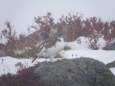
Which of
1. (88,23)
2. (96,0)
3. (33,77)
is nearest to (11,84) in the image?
(33,77)

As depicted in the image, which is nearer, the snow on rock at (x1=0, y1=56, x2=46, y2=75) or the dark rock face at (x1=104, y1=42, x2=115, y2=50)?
the snow on rock at (x1=0, y1=56, x2=46, y2=75)

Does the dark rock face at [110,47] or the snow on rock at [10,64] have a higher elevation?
the dark rock face at [110,47]

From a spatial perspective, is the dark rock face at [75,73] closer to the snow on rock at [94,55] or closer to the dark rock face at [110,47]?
the snow on rock at [94,55]

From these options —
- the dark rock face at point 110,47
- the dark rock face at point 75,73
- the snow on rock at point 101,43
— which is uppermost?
the snow on rock at point 101,43

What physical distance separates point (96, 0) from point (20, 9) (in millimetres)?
3966

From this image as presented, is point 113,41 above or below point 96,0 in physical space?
below

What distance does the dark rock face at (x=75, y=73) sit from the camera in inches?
181

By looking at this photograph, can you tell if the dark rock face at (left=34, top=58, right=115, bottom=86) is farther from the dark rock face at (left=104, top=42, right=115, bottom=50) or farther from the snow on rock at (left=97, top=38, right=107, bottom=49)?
the snow on rock at (left=97, top=38, right=107, bottom=49)

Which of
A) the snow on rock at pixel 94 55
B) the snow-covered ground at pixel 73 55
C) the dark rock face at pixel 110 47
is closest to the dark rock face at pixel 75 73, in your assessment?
the snow-covered ground at pixel 73 55

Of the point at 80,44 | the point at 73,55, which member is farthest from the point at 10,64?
the point at 80,44

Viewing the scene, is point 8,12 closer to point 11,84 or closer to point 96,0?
point 96,0

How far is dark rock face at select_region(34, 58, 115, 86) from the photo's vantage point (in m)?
4.59

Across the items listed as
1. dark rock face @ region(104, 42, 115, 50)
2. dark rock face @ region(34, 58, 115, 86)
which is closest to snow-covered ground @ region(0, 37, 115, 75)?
dark rock face @ region(34, 58, 115, 86)

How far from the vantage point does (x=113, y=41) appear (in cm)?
934
